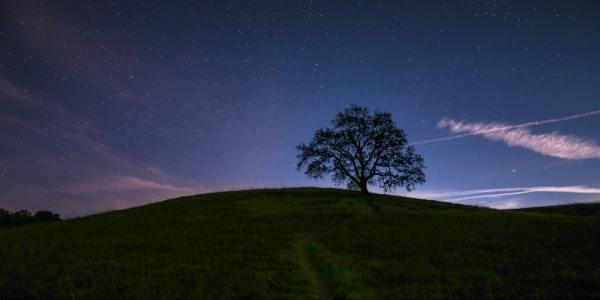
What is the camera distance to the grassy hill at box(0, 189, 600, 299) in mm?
12484

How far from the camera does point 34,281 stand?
13.1m

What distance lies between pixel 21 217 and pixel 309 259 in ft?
Answer: 160

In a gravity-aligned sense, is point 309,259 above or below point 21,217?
below

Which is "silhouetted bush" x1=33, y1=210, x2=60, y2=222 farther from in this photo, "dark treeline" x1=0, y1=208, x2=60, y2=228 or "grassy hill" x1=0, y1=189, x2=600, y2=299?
"grassy hill" x1=0, y1=189, x2=600, y2=299

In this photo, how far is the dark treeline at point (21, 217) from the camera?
45.8 meters

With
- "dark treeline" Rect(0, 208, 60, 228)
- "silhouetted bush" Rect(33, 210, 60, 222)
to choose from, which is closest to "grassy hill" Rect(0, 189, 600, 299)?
"dark treeline" Rect(0, 208, 60, 228)

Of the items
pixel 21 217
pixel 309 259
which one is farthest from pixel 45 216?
pixel 309 259

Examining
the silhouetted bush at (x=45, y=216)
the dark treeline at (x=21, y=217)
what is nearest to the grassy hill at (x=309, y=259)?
the dark treeline at (x=21, y=217)

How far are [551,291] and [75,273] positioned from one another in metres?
18.4

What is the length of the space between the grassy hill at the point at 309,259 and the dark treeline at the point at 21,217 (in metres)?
21.2

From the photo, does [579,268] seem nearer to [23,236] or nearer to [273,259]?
[273,259]

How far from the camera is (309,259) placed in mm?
18312

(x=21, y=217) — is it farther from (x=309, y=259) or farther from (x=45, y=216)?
(x=309, y=259)

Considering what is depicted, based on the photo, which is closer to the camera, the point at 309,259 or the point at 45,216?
the point at 309,259
